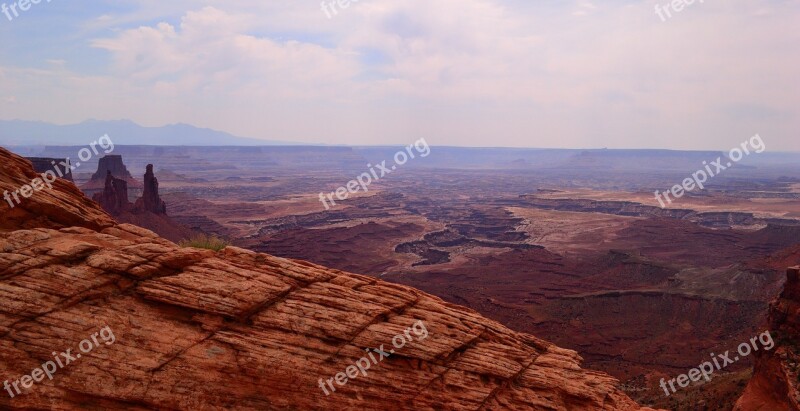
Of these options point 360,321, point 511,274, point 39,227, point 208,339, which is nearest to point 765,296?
point 511,274

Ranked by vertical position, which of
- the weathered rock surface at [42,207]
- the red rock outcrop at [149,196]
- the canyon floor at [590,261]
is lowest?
the canyon floor at [590,261]

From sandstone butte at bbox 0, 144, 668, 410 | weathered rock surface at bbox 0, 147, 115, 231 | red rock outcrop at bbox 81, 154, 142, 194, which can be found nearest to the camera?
sandstone butte at bbox 0, 144, 668, 410

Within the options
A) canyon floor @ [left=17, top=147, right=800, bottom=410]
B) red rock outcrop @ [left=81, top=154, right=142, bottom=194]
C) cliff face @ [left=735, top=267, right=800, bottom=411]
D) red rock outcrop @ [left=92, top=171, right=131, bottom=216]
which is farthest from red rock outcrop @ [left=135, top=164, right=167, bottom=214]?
cliff face @ [left=735, top=267, right=800, bottom=411]

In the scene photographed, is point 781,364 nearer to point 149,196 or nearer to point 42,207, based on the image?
point 42,207

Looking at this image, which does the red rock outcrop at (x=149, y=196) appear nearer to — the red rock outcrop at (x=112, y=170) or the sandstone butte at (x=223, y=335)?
the red rock outcrop at (x=112, y=170)

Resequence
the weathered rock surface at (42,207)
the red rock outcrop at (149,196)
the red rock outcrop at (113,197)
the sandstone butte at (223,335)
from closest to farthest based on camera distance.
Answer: the sandstone butte at (223,335) < the weathered rock surface at (42,207) < the red rock outcrop at (113,197) < the red rock outcrop at (149,196)

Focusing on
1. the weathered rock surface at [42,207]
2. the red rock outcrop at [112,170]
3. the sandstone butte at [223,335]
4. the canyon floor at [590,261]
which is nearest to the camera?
the sandstone butte at [223,335]

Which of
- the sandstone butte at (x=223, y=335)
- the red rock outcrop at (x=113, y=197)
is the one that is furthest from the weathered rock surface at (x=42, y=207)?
the red rock outcrop at (x=113, y=197)

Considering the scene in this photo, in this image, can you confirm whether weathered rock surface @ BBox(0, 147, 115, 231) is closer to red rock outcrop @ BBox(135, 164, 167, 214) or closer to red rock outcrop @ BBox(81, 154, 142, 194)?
red rock outcrop @ BBox(135, 164, 167, 214)
